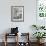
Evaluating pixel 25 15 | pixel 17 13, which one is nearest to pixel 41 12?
pixel 25 15

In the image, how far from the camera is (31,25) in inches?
278

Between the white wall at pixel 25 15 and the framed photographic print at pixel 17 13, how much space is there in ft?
0.46

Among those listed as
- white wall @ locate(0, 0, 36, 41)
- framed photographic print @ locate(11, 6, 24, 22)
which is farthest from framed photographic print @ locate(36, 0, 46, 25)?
framed photographic print @ locate(11, 6, 24, 22)

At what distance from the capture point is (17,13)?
702cm

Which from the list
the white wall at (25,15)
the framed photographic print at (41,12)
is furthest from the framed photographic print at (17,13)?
the framed photographic print at (41,12)

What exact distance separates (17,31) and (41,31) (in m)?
1.19

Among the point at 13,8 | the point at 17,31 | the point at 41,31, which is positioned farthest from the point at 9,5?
the point at 41,31

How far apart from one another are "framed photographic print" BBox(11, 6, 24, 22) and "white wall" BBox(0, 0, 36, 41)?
14 cm

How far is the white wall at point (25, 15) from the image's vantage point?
6.96 m

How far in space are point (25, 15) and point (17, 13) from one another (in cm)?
39

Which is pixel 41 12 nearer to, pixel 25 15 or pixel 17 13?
pixel 25 15

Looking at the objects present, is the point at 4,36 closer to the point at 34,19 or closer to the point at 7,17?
the point at 7,17

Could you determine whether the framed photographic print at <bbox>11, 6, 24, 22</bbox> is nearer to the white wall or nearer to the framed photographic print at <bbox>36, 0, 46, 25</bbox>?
the white wall

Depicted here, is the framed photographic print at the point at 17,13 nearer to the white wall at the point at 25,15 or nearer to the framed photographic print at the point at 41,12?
the white wall at the point at 25,15
